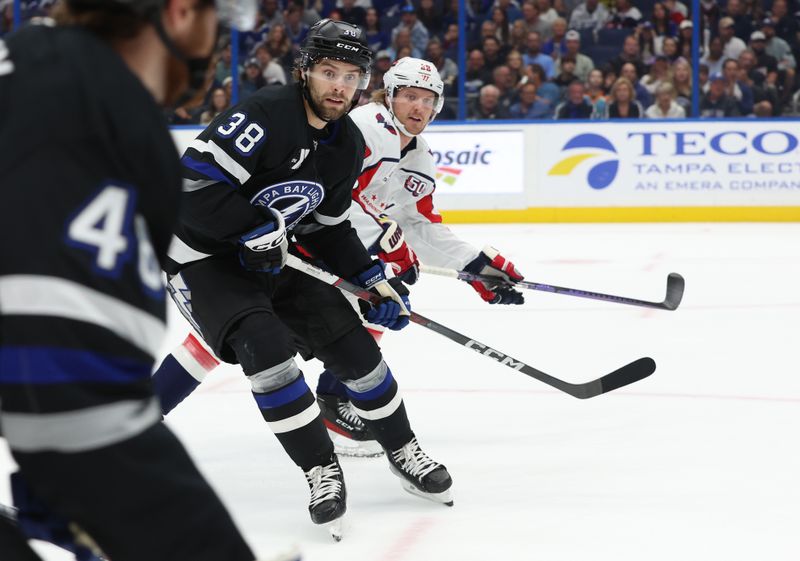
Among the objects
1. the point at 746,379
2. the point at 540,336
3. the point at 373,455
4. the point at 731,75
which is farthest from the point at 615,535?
the point at 731,75

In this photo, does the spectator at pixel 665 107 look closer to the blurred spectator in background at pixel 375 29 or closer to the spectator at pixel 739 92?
the spectator at pixel 739 92

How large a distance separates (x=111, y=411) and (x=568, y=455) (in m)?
2.08

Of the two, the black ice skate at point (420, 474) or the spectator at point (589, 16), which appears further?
the spectator at point (589, 16)

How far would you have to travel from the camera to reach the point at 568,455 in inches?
106

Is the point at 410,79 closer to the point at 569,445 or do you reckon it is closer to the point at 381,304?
the point at 381,304

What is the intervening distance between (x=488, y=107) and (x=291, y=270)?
639 centimetres

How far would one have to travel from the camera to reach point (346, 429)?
2916 millimetres

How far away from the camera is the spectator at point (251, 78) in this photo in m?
9.02

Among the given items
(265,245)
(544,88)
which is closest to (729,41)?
(544,88)

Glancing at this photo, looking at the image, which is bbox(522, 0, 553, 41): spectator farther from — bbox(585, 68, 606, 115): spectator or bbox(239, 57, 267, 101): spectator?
bbox(239, 57, 267, 101): spectator

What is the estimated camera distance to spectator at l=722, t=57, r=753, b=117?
27.7 ft

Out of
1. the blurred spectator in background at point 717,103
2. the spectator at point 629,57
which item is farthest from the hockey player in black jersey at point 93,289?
the spectator at point 629,57

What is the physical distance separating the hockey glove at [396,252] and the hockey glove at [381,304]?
0.40 metres

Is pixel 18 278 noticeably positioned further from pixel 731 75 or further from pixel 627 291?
pixel 731 75
